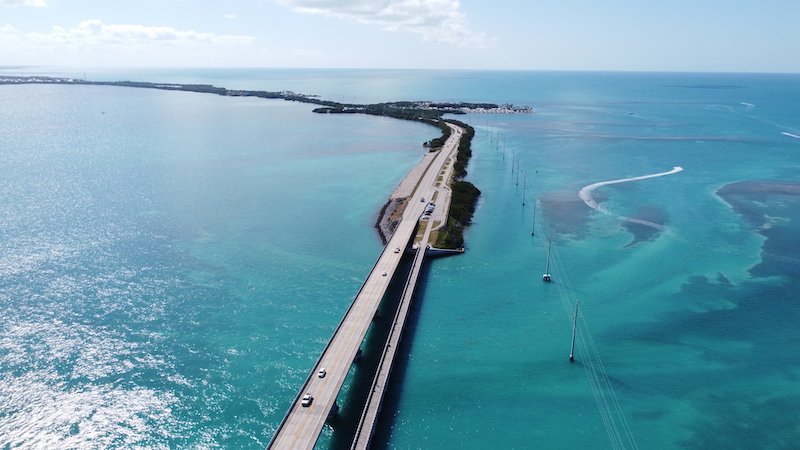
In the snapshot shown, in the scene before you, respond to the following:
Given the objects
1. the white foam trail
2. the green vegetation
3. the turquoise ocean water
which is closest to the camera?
the turquoise ocean water

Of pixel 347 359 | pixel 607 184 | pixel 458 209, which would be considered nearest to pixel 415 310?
pixel 347 359

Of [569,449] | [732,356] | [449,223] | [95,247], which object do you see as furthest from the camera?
[449,223]

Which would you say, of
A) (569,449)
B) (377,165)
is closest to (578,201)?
(377,165)

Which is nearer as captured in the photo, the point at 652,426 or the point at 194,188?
the point at 652,426

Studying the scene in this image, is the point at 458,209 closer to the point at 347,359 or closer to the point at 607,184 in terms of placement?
the point at 607,184

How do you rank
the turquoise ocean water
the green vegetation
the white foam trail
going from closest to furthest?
the turquoise ocean water < the green vegetation < the white foam trail

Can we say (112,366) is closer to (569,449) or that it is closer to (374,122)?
(569,449)

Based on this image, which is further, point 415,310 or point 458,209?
point 458,209

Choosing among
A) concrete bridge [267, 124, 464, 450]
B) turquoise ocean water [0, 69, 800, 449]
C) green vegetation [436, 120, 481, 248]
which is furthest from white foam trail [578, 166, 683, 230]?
concrete bridge [267, 124, 464, 450]

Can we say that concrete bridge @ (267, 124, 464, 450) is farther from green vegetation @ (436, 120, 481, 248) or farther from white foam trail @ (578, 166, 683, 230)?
white foam trail @ (578, 166, 683, 230)
